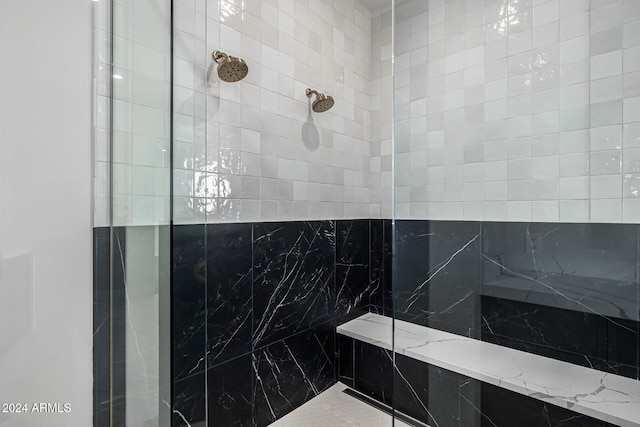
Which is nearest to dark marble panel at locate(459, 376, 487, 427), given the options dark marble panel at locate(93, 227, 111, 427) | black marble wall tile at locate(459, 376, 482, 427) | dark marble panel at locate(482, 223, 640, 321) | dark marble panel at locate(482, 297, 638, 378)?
black marble wall tile at locate(459, 376, 482, 427)

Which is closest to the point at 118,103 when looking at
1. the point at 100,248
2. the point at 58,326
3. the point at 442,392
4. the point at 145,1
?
the point at 145,1

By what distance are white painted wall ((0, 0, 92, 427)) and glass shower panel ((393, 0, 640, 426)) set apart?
96 centimetres

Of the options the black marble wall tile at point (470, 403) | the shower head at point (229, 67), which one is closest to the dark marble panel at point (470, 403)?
the black marble wall tile at point (470, 403)

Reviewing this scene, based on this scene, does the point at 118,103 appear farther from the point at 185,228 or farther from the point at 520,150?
the point at 520,150

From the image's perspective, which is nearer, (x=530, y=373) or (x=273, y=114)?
(x=530, y=373)

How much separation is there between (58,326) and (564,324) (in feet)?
4.10

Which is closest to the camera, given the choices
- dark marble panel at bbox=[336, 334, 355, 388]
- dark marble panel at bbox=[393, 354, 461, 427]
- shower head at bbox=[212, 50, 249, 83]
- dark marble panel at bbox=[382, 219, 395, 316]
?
dark marble panel at bbox=[393, 354, 461, 427]

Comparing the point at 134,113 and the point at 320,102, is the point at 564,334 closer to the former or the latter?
the point at 134,113

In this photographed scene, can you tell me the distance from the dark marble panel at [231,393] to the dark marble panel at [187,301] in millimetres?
620

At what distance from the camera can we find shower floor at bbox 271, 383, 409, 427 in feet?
4.85

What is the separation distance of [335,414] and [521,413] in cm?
100

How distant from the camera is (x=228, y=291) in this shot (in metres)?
1.32

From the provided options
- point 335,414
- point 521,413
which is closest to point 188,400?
point 521,413

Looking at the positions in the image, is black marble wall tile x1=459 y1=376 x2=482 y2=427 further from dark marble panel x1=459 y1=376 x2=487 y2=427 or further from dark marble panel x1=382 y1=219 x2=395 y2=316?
dark marble panel x1=382 y1=219 x2=395 y2=316
